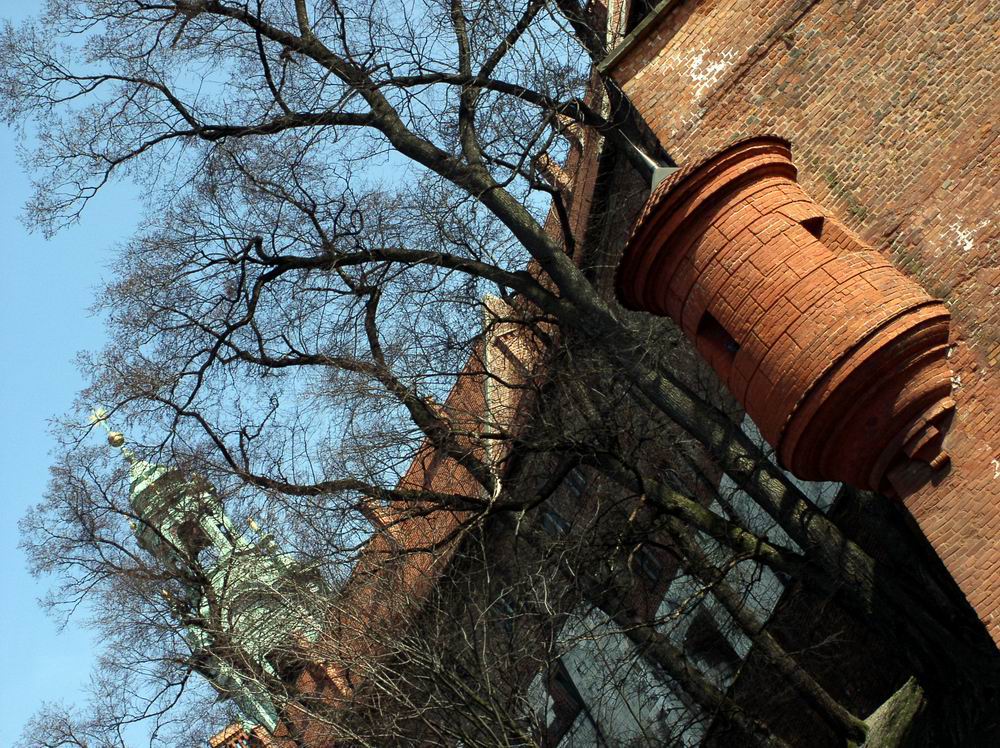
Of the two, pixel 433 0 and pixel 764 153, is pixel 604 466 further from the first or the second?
pixel 433 0

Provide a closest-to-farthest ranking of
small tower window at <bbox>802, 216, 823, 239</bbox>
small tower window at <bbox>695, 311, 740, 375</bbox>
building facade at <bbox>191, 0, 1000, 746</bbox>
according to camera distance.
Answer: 1. building facade at <bbox>191, 0, 1000, 746</bbox>
2. small tower window at <bbox>802, 216, 823, 239</bbox>
3. small tower window at <bbox>695, 311, 740, 375</bbox>

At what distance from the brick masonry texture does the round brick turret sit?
30 cm

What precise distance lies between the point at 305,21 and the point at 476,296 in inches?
129

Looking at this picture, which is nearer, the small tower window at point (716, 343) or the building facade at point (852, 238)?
the building facade at point (852, 238)

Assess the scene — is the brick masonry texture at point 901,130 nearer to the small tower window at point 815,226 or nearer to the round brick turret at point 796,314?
the round brick turret at point 796,314

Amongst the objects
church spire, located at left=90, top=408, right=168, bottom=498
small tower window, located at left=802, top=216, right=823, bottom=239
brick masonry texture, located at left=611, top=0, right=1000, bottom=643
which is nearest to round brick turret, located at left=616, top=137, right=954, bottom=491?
small tower window, located at left=802, top=216, right=823, bottom=239

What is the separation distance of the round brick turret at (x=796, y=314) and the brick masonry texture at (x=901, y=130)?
0.98 feet

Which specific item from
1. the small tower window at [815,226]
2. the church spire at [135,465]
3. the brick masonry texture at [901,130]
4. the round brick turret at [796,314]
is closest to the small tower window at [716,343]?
the round brick turret at [796,314]

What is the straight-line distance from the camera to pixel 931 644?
1101cm

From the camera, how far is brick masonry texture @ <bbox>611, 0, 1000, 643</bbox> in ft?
30.8

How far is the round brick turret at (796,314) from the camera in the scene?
9.52 m

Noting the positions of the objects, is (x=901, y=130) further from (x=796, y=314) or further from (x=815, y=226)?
(x=796, y=314)

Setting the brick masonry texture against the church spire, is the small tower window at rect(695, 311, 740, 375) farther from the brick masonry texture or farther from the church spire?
the church spire

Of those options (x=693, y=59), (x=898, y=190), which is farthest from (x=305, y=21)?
(x=898, y=190)
